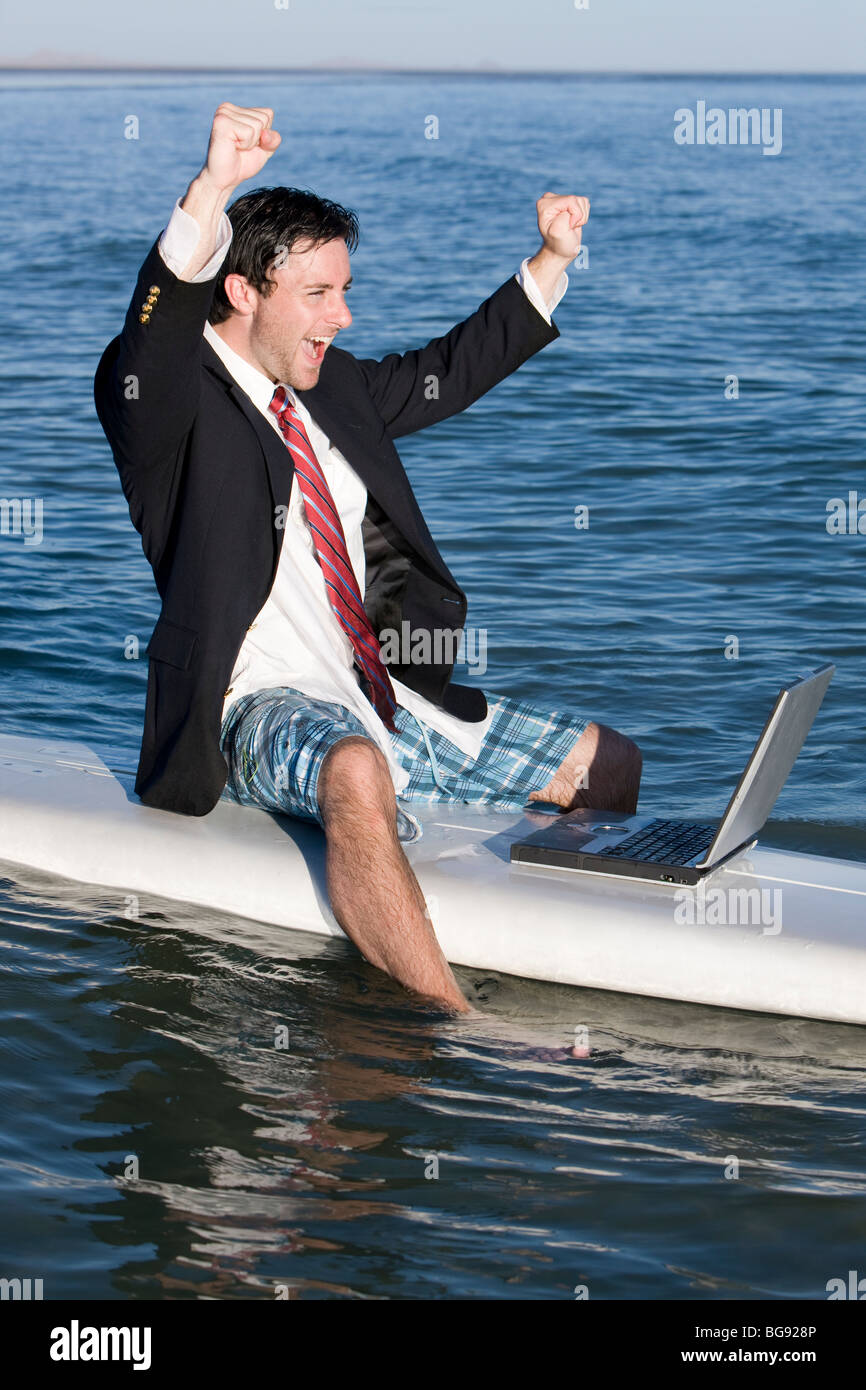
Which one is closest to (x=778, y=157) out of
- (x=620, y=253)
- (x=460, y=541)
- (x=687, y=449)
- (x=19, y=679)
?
(x=620, y=253)

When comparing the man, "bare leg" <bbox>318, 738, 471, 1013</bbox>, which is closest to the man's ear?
the man

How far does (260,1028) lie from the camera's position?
134 inches

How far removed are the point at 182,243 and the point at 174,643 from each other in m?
0.84

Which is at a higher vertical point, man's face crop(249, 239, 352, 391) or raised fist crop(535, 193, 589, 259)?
raised fist crop(535, 193, 589, 259)

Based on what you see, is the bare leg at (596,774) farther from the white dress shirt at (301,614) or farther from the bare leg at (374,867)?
the bare leg at (374,867)

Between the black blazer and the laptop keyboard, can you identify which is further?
the laptop keyboard

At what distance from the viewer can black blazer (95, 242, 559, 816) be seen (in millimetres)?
3127

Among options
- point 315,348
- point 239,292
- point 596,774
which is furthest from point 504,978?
point 239,292

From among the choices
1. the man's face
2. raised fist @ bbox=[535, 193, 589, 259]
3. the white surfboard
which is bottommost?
the white surfboard

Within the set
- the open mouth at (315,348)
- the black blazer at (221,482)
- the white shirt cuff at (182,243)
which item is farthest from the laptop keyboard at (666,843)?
the white shirt cuff at (182,243)

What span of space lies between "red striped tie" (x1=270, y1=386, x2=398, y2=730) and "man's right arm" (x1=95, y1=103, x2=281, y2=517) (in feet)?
1.13

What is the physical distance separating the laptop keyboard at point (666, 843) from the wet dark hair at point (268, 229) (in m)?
1.42

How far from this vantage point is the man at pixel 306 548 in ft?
10.4

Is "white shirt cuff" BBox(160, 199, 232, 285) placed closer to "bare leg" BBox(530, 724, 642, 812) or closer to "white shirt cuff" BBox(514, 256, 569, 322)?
"white shirt cuff" BBox(514, 256, 569, 322)
